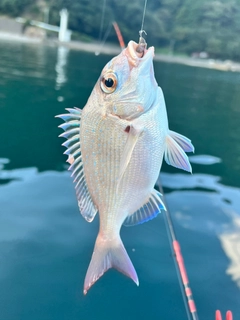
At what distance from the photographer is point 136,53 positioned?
158cm

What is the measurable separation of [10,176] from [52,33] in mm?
57670

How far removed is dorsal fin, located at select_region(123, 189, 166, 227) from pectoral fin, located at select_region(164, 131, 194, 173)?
0.22m

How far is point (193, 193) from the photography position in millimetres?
5012

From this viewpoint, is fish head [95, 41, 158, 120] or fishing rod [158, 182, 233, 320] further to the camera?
fishing rod [158, 182, 233, 320]

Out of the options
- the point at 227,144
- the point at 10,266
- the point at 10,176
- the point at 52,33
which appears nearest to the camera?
the point at 10,266

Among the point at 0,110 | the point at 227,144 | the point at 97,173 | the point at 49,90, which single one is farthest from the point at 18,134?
the point at 49,90

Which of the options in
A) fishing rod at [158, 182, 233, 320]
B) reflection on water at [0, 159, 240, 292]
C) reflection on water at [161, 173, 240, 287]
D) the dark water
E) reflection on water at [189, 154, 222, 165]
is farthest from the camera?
reflection on water at [189, 154, 222, 165]

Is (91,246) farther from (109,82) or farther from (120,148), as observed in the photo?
(109,82)

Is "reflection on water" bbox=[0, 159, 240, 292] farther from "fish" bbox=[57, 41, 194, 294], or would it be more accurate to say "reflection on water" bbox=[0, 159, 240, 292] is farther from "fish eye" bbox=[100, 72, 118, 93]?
"fish eye" bbox=[100, 72, 118, 93]

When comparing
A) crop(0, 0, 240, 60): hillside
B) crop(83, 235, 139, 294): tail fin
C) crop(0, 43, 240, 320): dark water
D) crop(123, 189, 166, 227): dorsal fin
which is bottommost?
crop(0, 43, 240, 320): dark water

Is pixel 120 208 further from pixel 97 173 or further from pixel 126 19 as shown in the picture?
pixel 126 19

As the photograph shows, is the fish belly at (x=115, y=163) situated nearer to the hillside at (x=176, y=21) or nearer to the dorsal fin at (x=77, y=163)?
the dorsal fin at (x=77, y=163)

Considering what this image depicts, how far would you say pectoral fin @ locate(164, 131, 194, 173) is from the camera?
1701 mm

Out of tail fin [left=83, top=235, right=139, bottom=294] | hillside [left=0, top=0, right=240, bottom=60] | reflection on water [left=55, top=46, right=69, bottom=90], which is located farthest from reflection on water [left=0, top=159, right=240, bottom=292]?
hillside [left=0, top=0, right=240, bottom=60]
